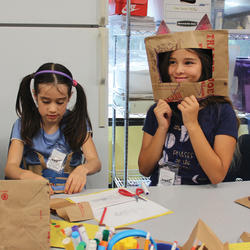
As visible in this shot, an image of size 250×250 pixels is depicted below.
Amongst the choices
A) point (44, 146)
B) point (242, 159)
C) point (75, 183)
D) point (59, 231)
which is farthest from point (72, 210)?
point (242, 159)

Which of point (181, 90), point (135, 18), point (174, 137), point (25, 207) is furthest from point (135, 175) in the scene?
point (25, 207)

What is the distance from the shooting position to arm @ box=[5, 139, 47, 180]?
112cm

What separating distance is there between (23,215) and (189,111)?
734 millimetres

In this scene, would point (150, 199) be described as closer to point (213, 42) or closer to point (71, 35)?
point (213, 42)

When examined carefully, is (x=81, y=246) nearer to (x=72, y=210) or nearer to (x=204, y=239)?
(x=204, y=239)

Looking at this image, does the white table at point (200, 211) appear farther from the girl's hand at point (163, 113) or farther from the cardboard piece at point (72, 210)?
the girl's hand at point (163, 113)

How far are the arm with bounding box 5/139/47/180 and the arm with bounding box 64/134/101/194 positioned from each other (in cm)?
11

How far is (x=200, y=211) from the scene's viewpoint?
935 mm

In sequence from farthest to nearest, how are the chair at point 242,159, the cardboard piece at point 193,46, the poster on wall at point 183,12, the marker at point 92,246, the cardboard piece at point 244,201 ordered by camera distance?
the poster on wall at point 183,12, the chair at point 242,159, the cardboard piece at point 193,46, the cardboard piece at point 244,201, the marker at point 92,246

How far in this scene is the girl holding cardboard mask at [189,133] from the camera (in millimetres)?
1171

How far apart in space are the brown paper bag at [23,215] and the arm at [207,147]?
0.67m

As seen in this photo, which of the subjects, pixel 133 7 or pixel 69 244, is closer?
pixel 69 244

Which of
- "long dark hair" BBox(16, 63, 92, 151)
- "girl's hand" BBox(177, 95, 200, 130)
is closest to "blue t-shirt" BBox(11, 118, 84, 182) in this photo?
"long dark hair" BBox(16, 63, 92, 151)

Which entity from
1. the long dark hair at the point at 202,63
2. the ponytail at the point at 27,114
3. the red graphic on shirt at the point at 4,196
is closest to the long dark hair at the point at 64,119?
the ponytail at the point at 27,114
